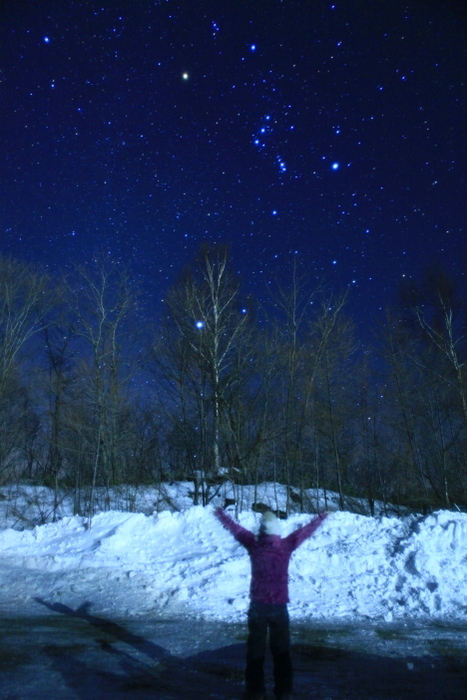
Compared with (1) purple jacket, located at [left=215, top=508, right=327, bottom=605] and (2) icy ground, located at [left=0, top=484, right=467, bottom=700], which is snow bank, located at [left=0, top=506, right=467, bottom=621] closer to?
(2) icy ground, located at [left=0, top=484, right=467, bottom=700]

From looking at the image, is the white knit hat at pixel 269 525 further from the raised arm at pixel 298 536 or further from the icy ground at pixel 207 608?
the icy ground at pixel 207 608

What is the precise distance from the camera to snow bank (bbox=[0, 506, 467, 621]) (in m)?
8.88

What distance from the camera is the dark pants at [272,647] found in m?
4.66

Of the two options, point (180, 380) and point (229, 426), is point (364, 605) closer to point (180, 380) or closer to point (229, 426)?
point (229, 426)

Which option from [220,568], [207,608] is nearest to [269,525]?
[207,608]

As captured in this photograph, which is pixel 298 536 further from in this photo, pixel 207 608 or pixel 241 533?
pixel 207 608

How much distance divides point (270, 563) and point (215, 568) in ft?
19.7

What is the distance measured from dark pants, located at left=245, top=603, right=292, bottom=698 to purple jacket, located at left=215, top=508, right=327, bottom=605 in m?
0.10

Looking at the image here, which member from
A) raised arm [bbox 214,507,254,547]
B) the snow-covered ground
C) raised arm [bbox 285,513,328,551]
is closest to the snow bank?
the snow-covered ground

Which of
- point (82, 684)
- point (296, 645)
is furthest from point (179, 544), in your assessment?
point (82, 684)

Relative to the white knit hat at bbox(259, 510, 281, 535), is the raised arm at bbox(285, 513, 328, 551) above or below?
below

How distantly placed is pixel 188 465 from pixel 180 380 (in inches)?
158

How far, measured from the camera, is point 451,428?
20.6 m

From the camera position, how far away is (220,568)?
10.3m
